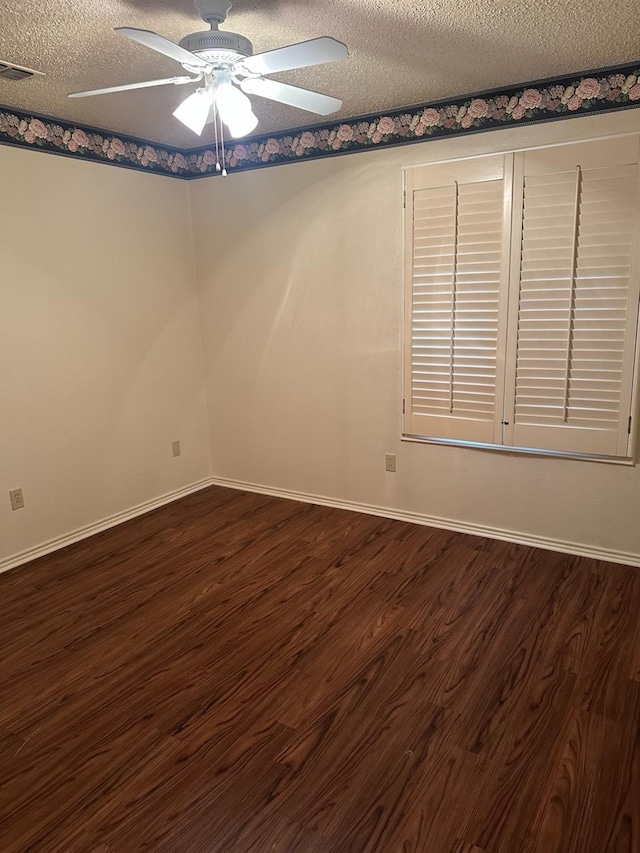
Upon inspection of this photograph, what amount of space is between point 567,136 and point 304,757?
9.73 feet

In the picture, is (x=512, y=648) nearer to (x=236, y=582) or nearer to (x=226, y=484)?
(x=236, y=582)

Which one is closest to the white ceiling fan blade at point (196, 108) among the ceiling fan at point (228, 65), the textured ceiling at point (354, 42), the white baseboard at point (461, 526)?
the ceiling fan at point (228, 65)

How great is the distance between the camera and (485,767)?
5.78ft

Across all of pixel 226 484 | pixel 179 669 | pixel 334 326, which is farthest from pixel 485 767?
pixel 226 484

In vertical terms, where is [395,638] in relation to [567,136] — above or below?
below

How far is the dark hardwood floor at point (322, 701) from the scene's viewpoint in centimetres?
160

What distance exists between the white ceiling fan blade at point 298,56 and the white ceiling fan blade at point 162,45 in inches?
6.0

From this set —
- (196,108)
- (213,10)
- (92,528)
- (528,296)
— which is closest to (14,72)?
(196,108)

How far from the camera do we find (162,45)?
164cm

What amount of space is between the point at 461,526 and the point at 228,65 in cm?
269

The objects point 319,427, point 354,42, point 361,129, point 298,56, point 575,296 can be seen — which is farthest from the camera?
point 319,427

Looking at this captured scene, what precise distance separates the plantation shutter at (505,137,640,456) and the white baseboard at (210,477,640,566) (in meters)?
0.56

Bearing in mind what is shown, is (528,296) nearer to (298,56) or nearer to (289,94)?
(289,94)

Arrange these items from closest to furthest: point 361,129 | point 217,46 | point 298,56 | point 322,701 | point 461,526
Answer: point 298,56 < point 217,46 < point 322,701 < point 361,129 < point 461,526
